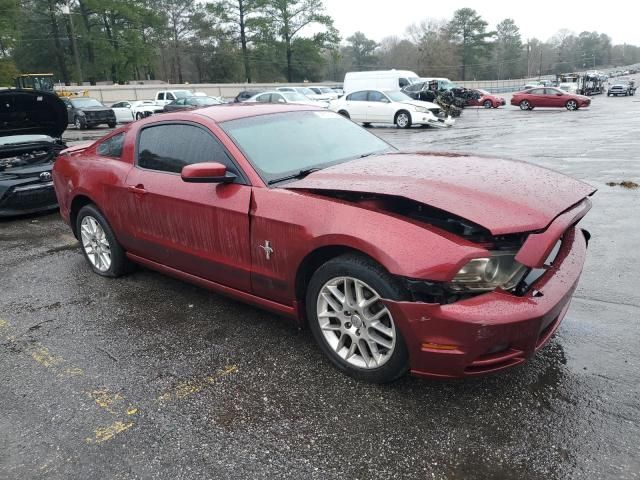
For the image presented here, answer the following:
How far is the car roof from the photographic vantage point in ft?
12.3

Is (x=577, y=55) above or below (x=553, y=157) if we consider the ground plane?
above

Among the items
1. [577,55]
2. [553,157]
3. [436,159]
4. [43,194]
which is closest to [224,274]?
[436,159]

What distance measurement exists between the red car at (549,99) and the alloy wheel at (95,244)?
29.3 metres

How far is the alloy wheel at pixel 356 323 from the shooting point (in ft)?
8.95

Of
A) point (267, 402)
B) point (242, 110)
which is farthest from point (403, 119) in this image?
point (267, 402)

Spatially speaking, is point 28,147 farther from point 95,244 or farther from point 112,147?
point 112,147

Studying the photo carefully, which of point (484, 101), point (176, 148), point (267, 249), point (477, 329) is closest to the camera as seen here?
point (477, 329)

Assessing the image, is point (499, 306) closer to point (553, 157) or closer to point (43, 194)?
point (43, 194)

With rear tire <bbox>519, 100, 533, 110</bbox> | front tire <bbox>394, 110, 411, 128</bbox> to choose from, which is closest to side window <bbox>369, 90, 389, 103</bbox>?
front tire <bbox>394, 110, 411, 128</bbox>

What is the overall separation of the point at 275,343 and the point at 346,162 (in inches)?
53.1

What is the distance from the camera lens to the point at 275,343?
3.42m

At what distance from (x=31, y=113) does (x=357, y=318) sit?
6974 mm

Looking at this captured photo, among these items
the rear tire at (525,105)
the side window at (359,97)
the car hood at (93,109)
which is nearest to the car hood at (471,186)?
the side window at (359,97)

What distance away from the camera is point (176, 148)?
3893 mm
